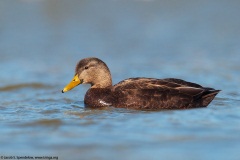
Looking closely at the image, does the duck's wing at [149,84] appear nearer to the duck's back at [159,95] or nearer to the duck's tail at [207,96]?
the duck's back at [159,95]

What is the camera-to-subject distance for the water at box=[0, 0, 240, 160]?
9844mm

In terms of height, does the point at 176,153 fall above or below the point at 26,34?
below

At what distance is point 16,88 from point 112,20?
19.6 ft

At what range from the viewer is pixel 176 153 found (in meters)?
9.32

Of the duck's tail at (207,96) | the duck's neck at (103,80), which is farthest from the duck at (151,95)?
the duck's neck at (103,80)

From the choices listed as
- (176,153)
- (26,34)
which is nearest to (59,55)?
(26,34)

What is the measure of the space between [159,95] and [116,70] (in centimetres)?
501

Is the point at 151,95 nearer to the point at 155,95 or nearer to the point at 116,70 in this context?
the point at 155,95

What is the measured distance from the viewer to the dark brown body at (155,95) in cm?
1246

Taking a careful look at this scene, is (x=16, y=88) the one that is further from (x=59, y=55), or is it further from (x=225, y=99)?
(x=225, y=99)

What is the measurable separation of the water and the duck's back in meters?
0.25

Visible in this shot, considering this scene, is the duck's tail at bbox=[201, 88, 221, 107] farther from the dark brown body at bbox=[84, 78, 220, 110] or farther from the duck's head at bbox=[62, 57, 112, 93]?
the duck's head at bbox=[62, 57, 112, 93]

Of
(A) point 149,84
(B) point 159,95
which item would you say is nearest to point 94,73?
(A) point 149,84

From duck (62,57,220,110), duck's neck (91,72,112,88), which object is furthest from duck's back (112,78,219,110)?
duck's neck (91,72,112,88)
